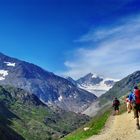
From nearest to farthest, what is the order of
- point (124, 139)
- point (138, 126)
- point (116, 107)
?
point (124, 139), point (138, 126), point (116, 107)

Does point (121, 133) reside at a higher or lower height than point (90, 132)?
lower

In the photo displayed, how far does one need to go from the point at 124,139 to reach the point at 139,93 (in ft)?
18.3

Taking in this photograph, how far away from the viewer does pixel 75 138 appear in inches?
1629

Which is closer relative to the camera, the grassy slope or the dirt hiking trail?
the dirt hiking trail

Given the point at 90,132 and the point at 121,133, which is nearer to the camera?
the point at 121,133

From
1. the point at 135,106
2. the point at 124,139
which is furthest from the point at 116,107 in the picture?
the point at 124,139

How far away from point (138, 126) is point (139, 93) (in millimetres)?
2624

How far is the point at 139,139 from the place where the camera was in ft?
88.3

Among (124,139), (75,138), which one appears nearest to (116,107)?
(75,138)

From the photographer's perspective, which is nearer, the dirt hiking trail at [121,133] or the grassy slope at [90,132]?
the dirt hiking trail at [121,133]

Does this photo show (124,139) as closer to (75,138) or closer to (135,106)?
(135,106)

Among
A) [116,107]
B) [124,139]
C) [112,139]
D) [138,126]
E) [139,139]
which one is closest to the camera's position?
[139,139]

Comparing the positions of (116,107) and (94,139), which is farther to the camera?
(116,107)

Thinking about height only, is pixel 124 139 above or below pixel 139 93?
below
